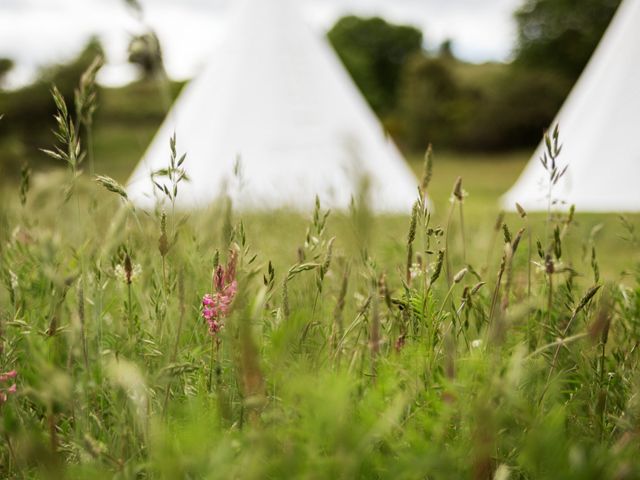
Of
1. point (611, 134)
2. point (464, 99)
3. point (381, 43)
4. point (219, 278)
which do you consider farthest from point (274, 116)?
point (381, 43)

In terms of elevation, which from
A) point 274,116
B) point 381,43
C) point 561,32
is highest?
point 381,43

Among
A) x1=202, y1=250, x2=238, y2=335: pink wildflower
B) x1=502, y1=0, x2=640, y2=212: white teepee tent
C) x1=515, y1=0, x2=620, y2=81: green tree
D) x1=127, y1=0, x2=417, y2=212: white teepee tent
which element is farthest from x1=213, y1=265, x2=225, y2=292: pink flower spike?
x1=515, y1=0, x2=620, y2=81: green tree

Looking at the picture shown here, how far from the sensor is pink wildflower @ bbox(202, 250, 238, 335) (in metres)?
0.98

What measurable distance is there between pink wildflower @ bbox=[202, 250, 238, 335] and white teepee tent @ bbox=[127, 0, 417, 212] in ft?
19.6

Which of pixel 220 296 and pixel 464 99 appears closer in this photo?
pixel 220 296

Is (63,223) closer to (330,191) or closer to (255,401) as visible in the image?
(330,191)

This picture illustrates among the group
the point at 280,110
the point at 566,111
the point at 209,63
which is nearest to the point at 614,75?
the point at 566,111

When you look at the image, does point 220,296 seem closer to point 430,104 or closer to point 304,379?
point 304,379

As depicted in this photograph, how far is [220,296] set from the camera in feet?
3.25

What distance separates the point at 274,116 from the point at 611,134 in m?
4.27

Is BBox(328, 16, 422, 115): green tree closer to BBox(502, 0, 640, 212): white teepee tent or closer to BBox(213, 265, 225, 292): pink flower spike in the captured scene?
BBox(502, 0, 640, 212): white teepee tent

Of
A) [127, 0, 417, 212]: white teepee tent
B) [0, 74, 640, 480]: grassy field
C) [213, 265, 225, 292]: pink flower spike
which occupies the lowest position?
[0, 74, 640, 480]: grassy field

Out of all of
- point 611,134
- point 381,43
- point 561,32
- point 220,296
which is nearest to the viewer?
point 220,296

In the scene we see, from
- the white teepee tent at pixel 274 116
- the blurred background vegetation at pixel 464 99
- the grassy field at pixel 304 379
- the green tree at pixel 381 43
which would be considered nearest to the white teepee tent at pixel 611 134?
the white teepee tent at pixel 274 116
